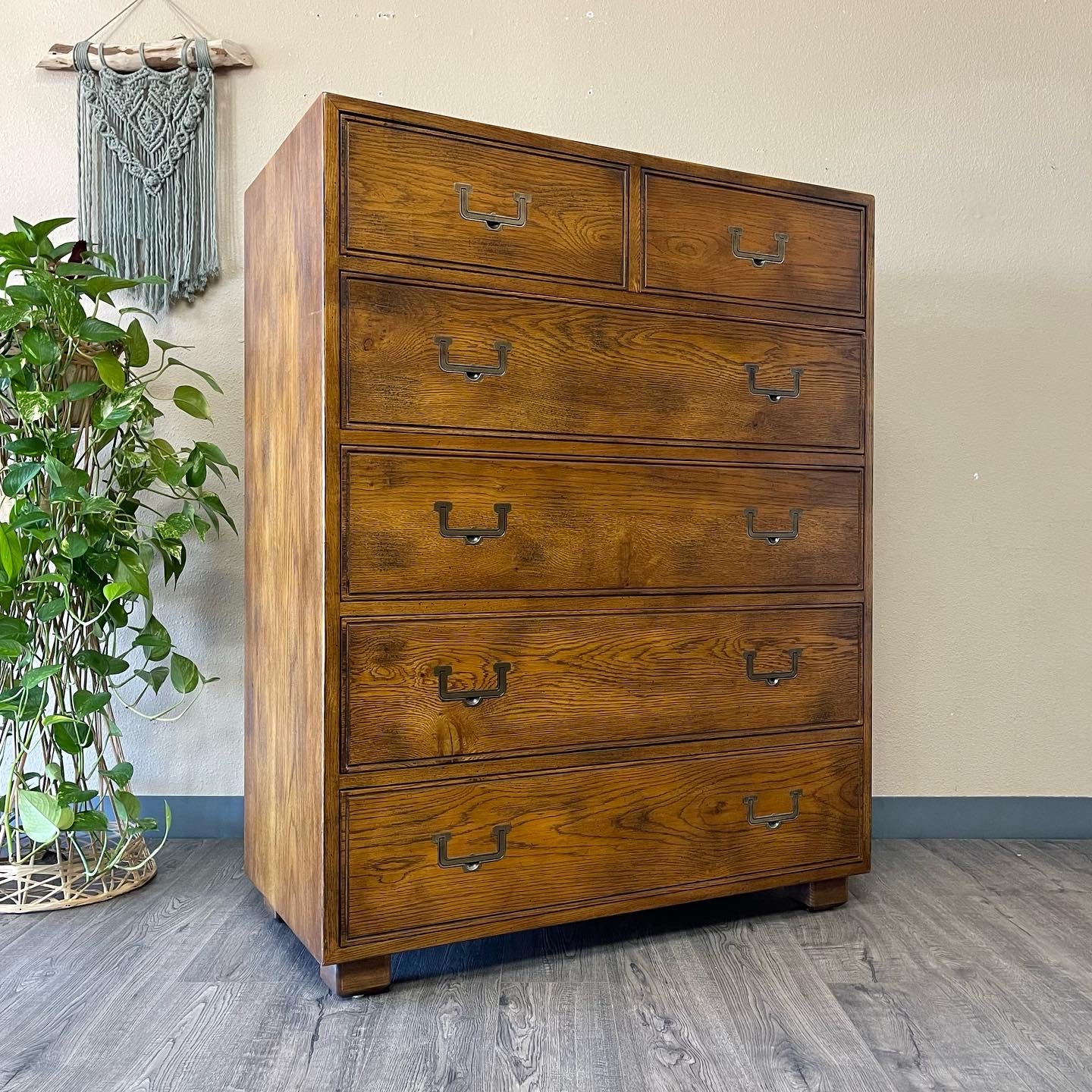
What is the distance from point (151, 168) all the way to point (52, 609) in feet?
3.31

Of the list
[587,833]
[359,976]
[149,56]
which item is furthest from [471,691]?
[149,56]

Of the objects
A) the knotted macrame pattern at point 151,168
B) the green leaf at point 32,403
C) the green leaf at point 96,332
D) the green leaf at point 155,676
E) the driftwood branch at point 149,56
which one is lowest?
the green leaf at point 155,676

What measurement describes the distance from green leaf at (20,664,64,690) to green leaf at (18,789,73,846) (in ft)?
0.60

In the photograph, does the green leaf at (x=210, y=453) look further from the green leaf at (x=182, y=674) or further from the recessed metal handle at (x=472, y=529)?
the recessed metal handle at (x=472, y=529)

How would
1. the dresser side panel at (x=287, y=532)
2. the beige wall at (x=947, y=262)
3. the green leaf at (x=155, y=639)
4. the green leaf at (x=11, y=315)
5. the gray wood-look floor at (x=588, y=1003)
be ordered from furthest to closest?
the beige wall at (x=947, y=262) → the green leaf at (x=155, y=639) → the green leaf at (x=11, y=315) → the dresser side panel at (x=287, y=532) → the gray wood-look floor at (x=588, y=1003)

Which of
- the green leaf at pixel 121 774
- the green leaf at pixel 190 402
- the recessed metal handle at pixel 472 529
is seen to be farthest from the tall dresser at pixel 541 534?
the green leaf at pixel 121 774

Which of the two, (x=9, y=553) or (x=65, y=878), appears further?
(x=65, y=878)

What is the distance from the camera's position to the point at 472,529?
150cm

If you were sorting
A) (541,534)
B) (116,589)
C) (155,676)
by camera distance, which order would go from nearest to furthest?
1. (541,534)
2. (116,589)
3. (155,676)

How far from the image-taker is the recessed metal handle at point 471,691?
1.48m

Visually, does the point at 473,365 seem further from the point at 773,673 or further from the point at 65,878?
the point at 65,878

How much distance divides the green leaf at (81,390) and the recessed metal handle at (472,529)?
0.68 metres

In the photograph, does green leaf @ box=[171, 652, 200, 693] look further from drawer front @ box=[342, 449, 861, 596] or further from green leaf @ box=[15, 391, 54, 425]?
drawer front @ box=[342, 449, 861, 596]

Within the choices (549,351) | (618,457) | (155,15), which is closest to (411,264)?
(549,351)
